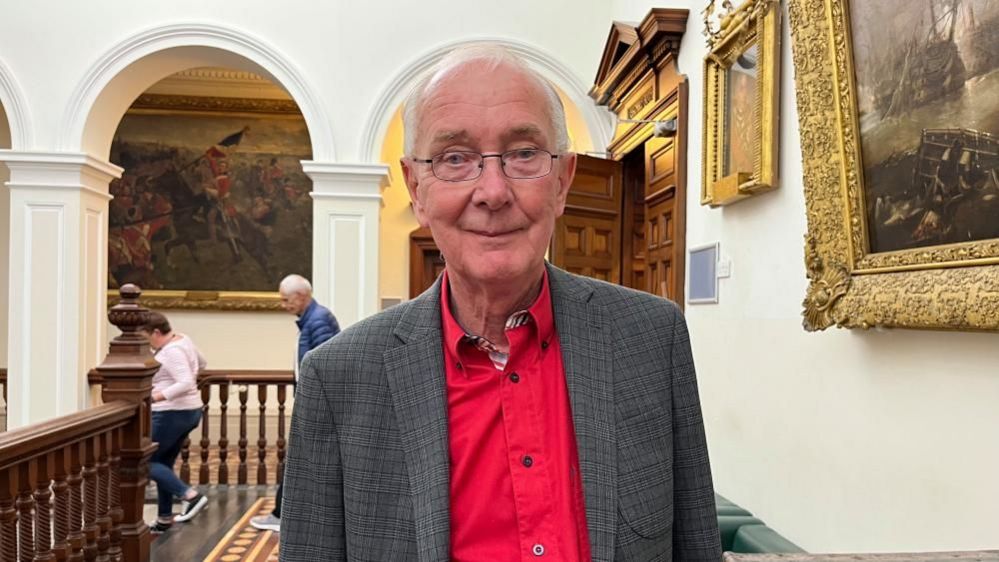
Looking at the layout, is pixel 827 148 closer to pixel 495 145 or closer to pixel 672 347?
pixel 672 347

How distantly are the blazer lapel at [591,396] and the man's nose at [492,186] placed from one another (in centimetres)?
24

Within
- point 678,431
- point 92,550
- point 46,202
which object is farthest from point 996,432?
point 46,202

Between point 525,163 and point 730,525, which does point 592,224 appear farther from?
point 525,163

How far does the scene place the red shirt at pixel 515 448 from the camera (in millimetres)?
1272

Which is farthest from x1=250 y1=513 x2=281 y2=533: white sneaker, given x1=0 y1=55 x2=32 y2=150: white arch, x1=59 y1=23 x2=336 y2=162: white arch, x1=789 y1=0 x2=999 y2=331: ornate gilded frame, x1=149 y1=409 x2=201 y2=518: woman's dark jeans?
x1=789 y1=0 x2=999 y2=331: ornate gilded frame

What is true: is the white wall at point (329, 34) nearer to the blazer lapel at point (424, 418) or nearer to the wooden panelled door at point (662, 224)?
the wooden panelled door at point (662, 224)

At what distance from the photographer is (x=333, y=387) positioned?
4.43ft

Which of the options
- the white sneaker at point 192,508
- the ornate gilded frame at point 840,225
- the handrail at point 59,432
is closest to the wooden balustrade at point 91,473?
the handrail at point 59,432

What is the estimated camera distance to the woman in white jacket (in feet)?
21.6

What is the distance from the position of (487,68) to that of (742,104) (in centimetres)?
327

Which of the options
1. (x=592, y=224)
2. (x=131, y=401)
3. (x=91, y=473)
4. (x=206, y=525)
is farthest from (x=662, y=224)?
(x=206, y=525)

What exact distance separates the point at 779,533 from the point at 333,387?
3041 millimetres

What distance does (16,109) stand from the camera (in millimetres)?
7930

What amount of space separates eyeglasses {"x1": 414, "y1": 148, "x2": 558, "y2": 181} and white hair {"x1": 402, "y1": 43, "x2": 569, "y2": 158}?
57 mm
